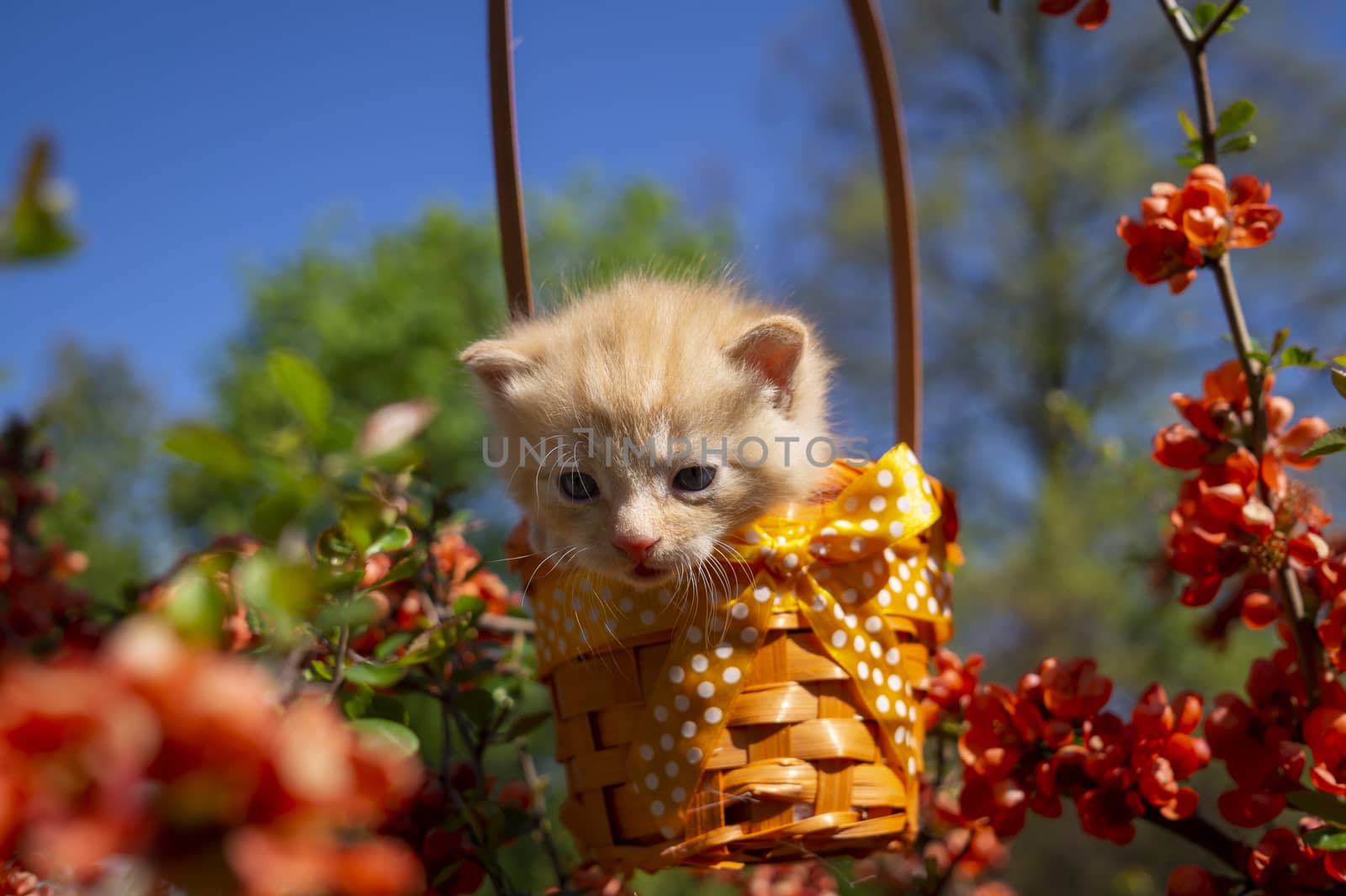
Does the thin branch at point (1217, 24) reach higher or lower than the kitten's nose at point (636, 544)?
higher

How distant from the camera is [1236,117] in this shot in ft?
2.79

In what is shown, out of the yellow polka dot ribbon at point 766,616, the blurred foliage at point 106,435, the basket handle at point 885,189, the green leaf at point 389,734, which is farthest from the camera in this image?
the blurred foliage at point 106,435

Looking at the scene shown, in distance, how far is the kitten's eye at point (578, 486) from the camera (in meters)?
0.90

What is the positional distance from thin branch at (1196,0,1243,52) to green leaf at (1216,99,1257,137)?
0.20 feet

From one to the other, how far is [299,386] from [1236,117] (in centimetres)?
87

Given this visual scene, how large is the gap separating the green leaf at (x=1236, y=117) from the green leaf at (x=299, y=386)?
846 millimetres

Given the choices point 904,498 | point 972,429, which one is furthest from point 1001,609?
point 904,498

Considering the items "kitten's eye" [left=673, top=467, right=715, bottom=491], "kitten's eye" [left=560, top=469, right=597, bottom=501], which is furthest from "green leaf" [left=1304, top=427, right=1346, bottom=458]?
"kitten's eye" [left=560, top=469, right=597, bottom=501]

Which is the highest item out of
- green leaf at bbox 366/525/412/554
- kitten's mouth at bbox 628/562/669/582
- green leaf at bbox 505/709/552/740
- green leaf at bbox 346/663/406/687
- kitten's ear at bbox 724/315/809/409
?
kitten's ear at bbox 724/315/809/409

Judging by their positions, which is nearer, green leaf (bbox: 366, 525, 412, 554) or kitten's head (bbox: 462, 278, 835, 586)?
green leaf (bbox: 366, 525, 412, 554)

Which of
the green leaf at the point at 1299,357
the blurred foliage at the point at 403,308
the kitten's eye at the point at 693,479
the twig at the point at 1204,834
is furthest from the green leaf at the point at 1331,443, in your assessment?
the blurred foliage at the point at 403,308

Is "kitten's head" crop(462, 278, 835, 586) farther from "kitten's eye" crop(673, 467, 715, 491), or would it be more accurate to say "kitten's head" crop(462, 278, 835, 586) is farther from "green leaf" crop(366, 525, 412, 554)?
"green leaf" crop(366, 525, 412, 554)

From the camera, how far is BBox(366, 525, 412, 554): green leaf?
23.8 inches

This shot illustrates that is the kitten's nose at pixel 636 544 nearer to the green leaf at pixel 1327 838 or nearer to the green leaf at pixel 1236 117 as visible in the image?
the green leaf at pixel 1327 838
